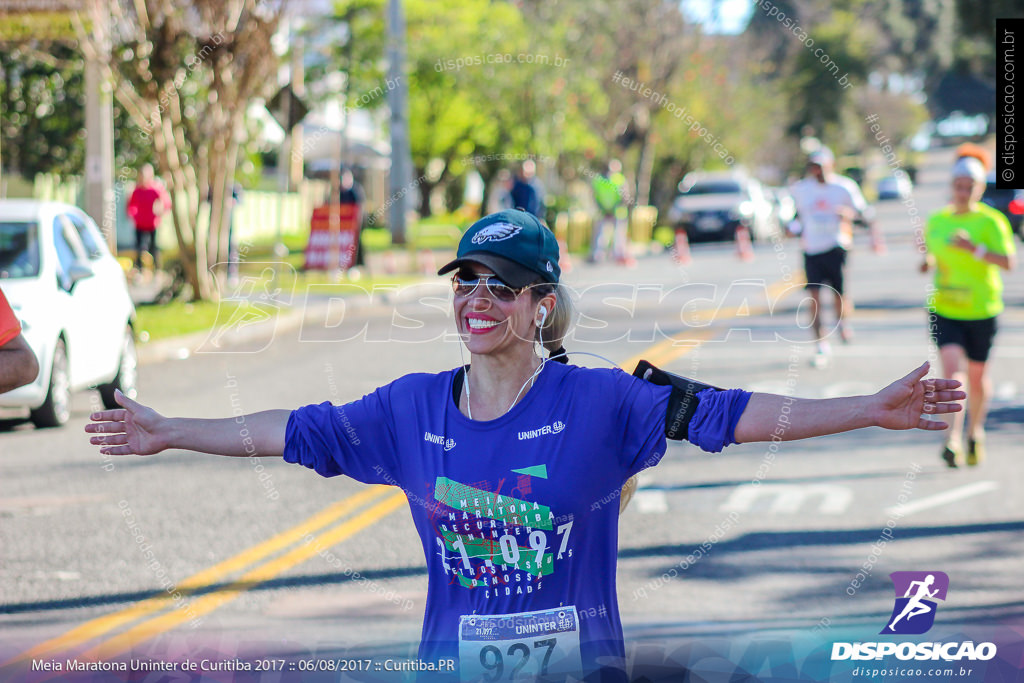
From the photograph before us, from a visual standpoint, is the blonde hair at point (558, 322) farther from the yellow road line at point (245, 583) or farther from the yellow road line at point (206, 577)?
the yellow road line at point (245, 583)

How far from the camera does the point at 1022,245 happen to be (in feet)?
136

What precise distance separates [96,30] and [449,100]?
23.9m

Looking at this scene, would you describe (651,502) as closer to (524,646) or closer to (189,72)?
(524,646)

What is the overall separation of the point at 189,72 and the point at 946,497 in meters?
13.7

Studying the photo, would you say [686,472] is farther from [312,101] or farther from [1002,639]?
[312,101]

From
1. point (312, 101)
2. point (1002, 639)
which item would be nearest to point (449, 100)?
point (312, 101)

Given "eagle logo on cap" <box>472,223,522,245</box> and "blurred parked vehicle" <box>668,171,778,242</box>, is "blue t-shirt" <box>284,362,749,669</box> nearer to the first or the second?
"eagle logo on cap" <box>472,223,522,245</box>

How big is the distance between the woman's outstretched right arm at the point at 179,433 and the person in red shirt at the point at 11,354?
614 mm

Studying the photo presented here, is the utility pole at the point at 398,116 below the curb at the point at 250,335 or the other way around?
the other way around

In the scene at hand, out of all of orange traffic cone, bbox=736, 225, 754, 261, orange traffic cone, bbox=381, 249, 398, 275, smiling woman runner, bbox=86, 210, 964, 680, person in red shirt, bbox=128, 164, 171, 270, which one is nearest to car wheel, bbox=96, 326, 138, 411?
smiling woman runner, bbox=86, 210, 964, 680

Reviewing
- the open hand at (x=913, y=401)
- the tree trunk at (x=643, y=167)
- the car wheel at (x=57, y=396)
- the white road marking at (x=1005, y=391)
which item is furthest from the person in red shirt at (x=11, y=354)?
the tree trunk at (x=643, y=167)

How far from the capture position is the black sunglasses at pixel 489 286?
128 inches

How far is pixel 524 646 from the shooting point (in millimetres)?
3129

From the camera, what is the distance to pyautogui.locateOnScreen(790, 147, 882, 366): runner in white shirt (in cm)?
1396
